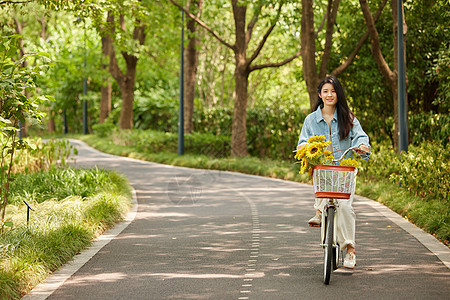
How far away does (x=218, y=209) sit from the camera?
1255cm

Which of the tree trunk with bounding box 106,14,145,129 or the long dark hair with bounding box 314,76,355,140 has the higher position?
the tree trunk with bounding box 106,14,145,129

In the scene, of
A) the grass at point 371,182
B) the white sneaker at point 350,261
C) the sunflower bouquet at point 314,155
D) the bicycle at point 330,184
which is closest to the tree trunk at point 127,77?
the grass at point 371,182

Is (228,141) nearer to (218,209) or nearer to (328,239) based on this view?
(218,209)

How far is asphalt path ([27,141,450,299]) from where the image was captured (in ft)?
20.6

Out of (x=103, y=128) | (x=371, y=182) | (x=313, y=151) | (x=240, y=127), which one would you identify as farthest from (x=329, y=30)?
(x=103, y=128)

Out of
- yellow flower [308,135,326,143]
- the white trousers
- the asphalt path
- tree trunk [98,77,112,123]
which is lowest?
the asphalt path

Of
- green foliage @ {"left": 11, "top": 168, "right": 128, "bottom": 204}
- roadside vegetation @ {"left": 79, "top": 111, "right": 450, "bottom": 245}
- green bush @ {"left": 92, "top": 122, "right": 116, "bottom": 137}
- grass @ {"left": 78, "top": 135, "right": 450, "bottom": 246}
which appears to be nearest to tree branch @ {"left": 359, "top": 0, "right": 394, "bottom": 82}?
roadside vegetation @ {"left": 79, "top": 111, "right": 450, "bottom": 245}

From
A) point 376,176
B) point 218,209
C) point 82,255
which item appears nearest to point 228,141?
point 376,176

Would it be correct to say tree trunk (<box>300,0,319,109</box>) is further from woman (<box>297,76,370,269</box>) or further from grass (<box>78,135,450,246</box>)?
A: woman (<box>297,76,370,269</box>)

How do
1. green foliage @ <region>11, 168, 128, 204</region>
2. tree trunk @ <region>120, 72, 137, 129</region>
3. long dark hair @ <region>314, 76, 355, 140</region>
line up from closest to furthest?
1. long dark hair @ <region>314, 76, 355, 140</region>
2. green foliage @ <region>11, 168, 128, 204</region>
3. tree trunk @ <region>120, 72, 137, 129</region>

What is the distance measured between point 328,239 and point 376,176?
10796 mm

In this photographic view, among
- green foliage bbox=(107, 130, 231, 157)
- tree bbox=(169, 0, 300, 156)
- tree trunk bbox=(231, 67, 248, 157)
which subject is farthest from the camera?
green foliage bbox=(107, 130, 231, 157)

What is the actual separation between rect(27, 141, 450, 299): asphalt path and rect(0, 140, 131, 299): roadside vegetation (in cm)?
A: 27

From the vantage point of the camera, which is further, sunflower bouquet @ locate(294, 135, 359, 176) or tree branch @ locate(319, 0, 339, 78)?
tree branch @ locate(319, 0, 339, 78)
